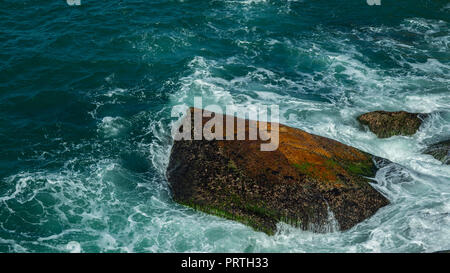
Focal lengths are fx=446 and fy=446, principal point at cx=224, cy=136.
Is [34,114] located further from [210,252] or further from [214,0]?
[214,0]

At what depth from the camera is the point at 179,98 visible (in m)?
28.0

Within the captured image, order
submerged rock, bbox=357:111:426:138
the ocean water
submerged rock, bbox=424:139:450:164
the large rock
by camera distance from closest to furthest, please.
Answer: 1. the large rock
2. the ocean water
3. submerged rock, bbox=424:139:450:164
4. submerged rock, bbox=357:111:426:138

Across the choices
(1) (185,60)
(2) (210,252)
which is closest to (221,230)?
(2) (210,252)

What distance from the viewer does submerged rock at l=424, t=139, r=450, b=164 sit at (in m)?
22.0

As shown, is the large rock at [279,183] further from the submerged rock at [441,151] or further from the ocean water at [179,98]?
the submerged rock at [441,151]

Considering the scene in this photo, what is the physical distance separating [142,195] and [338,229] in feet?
29.3

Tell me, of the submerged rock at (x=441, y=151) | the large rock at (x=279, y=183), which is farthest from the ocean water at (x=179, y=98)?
the large rock at (x=279, y=183)

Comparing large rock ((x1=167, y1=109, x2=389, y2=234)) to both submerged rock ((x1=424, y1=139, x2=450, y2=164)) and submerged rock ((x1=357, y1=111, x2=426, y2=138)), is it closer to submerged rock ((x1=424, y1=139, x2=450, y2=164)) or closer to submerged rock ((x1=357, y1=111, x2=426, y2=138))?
submerged rock ((x1=424, y1=139, x2=450, y2=164))

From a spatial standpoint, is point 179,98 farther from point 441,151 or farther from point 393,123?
point 441,151

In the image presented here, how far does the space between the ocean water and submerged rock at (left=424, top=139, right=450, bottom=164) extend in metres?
0.46

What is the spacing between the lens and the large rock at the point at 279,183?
59.8 feet

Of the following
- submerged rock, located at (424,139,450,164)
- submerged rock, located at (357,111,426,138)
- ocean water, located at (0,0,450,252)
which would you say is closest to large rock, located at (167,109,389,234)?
ocean water, located at (0,0,450,252)

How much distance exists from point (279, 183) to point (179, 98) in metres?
11.6
